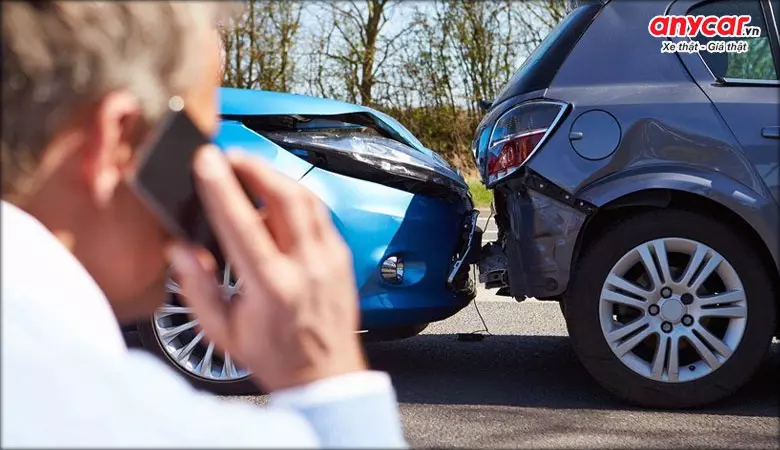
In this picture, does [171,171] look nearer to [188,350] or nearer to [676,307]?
[676,307]

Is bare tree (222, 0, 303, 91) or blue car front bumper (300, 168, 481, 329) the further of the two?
bare tree (222, 0, 303, 91)

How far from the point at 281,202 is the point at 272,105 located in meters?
3.55

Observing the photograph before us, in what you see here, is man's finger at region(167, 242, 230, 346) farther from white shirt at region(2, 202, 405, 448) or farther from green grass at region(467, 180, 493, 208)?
green grass at region(467, 180, 493, 208)

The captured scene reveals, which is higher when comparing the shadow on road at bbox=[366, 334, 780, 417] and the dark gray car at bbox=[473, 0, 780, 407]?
the dark gray car at bbox=[473, 0, 780, 407]

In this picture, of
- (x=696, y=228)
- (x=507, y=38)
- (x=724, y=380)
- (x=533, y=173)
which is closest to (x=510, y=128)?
(x=533, y=173)

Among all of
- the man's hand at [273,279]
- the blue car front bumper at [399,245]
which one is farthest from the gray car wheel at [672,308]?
the man's hand at [273,279]

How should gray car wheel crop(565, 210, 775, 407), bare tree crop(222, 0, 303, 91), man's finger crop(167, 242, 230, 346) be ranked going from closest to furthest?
man's finger crop(167, 242, 230, 346)
gray car wheel crop(565, 210, 775, 407)
bare tree crop(222, 0, 303, 91)

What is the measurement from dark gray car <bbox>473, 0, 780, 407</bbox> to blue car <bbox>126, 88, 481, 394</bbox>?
0.38 metres

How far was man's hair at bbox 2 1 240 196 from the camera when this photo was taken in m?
0.75

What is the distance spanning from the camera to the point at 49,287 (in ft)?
2.44
